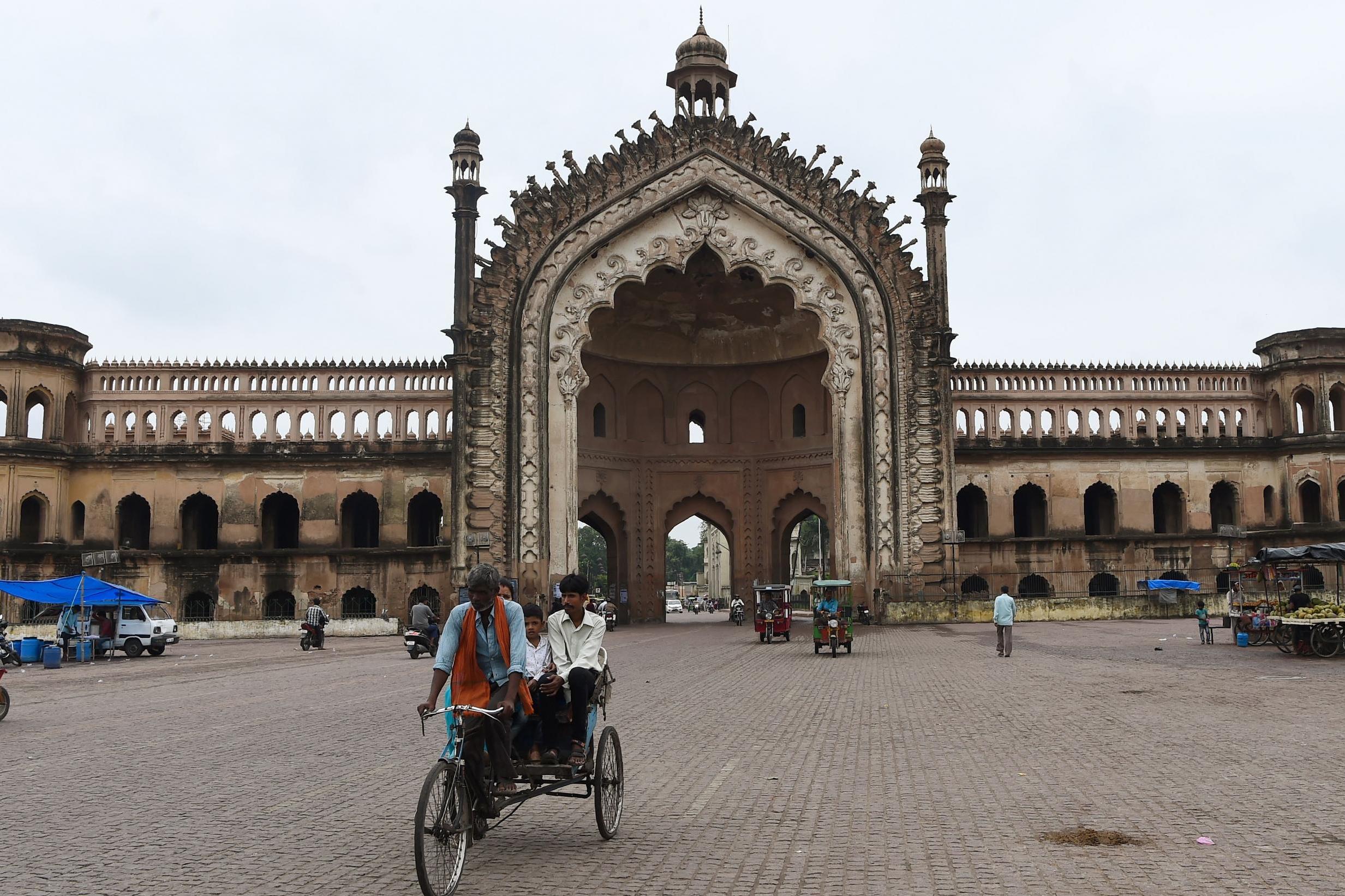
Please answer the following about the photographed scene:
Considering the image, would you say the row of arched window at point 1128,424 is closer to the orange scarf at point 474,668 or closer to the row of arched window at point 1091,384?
the row of arched window at point 1091,384

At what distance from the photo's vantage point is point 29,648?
2483cm

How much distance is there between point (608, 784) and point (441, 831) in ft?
5.75

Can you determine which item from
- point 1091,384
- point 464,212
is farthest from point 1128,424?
point 464,212

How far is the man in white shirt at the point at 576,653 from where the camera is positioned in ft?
23.6

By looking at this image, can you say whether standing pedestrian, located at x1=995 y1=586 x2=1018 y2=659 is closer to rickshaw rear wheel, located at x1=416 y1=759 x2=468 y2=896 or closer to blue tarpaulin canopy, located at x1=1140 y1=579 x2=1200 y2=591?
blue tarpaulin canopy, located at x1=1140 y1=579 x2=1200 y2=591

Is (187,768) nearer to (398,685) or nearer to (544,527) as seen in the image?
(398,685)

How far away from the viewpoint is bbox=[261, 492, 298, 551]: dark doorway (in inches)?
1449

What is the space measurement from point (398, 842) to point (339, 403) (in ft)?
101

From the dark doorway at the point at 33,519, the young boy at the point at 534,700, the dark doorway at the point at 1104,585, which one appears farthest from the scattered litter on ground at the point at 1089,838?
the dark doorway at the point at 33,519

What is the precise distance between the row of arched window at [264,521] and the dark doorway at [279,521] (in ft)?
0.06

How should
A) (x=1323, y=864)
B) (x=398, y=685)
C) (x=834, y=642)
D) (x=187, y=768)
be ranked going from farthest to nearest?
(x=834, y=642) < (x=398, y=685) < (x=187, y=768) < (x=1323, y=864)

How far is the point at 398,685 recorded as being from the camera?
58.2 feet

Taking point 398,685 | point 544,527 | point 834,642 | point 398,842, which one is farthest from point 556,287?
point 398,842

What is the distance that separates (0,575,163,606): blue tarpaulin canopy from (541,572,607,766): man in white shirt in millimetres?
20577
